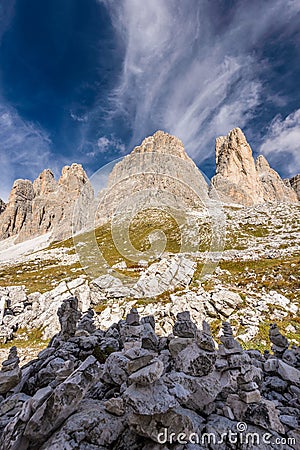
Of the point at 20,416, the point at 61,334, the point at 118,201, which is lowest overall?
the point at 61,334

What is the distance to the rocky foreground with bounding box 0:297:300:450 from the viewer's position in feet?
11.1

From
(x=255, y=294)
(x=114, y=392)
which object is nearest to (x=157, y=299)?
(x=255, y=294)

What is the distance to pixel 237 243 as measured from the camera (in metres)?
51.6

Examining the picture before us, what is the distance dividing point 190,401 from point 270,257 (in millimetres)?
36598

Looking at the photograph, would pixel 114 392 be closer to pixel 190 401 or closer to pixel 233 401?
pixel 190 401

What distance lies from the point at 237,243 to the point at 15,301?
1770 inches

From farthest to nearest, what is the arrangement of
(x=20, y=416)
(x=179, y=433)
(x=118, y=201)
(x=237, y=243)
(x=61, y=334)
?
(x=118, y=201) → (x=237, y=243) → (x=61, y=334) → (x=20, y=416) → (x=179, y=433)

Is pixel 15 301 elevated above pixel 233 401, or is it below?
below

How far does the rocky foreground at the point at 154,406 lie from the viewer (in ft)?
11.1

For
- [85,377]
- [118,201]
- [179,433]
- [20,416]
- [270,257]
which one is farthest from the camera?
[118,201]

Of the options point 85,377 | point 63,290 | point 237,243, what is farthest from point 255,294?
point 237,243

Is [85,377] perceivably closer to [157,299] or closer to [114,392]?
[114,392]

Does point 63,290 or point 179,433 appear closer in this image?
point 179,433

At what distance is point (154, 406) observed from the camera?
10.7ft
